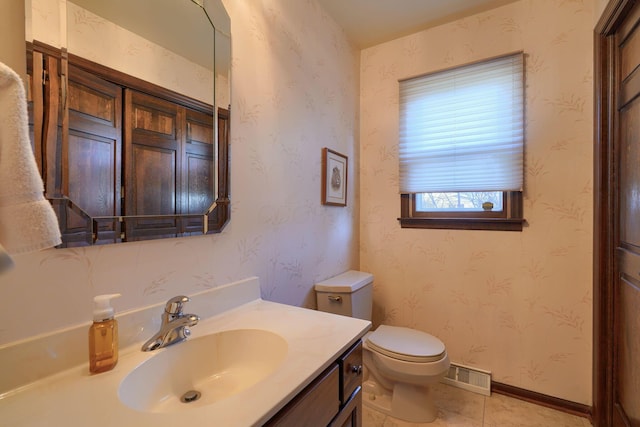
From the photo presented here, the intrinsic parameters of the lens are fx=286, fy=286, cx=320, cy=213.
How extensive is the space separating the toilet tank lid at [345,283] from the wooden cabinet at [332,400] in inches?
25.2

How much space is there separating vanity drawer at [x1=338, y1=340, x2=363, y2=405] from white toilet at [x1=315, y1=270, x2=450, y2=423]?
24.4 inches

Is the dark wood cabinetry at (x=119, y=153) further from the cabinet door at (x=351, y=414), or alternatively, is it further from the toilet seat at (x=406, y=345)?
the toilet seat at (x=406, y=345)

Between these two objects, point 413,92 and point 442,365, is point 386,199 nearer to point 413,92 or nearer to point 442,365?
point 413,92

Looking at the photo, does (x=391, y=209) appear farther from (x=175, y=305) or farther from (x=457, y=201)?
(x=175, y=305)

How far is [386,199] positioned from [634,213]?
124 cm

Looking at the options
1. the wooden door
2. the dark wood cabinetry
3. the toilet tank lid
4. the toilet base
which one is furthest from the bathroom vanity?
the wooden door

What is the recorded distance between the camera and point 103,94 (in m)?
0.78

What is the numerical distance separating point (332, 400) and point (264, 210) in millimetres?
794

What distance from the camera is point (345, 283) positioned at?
5.44ft

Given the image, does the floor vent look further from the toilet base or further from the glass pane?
the glass pane

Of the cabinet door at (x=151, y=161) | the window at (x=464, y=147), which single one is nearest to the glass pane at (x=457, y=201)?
the window at (x=464, y=147)

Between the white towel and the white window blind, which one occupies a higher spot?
the white window blind

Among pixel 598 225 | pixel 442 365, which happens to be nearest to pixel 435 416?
pixel 442 365

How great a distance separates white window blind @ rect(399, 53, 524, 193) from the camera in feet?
5.59
